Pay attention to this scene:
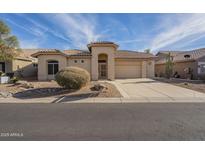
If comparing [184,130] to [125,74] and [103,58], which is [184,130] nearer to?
[103,58]

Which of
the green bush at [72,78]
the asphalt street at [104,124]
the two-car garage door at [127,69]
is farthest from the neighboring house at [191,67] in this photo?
the asphalt street at [104,124]

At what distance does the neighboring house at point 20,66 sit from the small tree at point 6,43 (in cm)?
266

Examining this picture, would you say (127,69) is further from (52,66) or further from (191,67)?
(52,66)

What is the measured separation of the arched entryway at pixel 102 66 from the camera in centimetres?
2312

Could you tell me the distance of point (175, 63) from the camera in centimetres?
2917

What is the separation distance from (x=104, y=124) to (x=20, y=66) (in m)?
24.9

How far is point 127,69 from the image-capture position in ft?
84.7

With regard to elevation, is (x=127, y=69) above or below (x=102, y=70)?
above

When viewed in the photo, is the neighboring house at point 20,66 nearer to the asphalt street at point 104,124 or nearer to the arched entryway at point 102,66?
the arched entryway at point 102,66

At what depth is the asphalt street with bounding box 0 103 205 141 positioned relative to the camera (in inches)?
184

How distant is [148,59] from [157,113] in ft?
66.0

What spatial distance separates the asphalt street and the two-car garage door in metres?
18.4

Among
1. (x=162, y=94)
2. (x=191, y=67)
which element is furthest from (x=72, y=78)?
(x=191, y=67)

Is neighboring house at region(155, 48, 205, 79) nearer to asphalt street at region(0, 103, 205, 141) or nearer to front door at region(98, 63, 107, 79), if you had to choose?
front door at region(98, 63, 107, 79)
